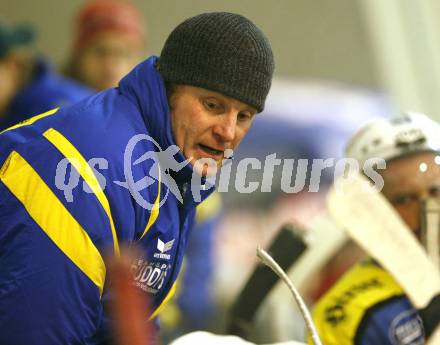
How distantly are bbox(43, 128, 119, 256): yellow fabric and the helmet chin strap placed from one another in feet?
2.92

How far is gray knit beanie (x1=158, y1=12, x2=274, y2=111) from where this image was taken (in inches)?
74.5

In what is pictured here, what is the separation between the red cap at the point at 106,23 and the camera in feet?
12.1

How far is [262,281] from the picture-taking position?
257cm

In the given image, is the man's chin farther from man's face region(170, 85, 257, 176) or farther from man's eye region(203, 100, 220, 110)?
man's eye region(203, 100, 220, 110)

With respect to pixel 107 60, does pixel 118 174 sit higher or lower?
lower

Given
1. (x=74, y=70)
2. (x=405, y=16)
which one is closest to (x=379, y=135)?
(x=74, y=70)

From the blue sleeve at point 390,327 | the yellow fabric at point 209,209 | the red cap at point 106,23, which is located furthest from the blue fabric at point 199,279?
the blue sleeve at point 390,327

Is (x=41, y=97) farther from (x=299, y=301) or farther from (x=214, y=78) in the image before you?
(x=299, y=301)

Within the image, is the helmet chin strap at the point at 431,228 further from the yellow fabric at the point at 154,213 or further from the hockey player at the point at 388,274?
the yellow fabric at the point at 154,213

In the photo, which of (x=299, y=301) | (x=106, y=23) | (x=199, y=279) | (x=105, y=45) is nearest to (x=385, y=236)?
(x=299, y=301)

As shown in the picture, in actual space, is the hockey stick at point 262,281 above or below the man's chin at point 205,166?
below

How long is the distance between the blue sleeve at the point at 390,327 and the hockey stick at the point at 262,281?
27 centimetres

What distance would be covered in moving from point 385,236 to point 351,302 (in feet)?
0.55

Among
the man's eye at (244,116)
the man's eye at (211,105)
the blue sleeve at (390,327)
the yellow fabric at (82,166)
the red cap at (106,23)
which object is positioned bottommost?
the blue sleeve at (390,327)
